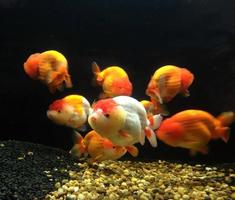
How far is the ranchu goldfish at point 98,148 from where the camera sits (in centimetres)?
399

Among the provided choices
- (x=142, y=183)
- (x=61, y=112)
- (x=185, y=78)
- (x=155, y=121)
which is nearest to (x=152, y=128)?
(x=155, y=121)

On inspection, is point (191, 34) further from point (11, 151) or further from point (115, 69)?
point (11, 151)

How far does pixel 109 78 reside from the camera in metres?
3.98

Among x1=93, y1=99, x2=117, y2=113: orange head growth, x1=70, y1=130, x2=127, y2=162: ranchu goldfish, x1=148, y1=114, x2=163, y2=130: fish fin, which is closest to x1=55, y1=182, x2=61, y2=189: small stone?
x1=70, y1=130, x2=127, y2=162: ranchu goldfish

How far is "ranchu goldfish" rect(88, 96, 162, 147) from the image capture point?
244 cm

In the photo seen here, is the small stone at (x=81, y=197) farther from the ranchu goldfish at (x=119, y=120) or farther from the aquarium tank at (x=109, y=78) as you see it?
the ranchu goldfish at (x=119, y=120)

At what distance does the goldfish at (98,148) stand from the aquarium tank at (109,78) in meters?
0.01

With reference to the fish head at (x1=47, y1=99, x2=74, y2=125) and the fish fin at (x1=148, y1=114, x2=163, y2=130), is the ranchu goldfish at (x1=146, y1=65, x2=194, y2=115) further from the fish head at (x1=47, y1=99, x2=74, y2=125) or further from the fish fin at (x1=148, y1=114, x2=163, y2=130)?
the fish head at (x1=47, y1=99, x2=74, y2=125)

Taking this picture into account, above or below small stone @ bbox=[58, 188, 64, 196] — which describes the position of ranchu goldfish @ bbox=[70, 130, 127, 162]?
above

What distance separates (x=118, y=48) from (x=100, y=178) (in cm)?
205

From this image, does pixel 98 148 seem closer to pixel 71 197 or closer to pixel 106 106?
pixel 71 197

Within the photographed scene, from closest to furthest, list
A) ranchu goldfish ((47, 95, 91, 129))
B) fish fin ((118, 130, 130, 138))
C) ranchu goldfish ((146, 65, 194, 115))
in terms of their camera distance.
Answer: fish fin ((118, 130, 130, 138)), ranchu goldfish ((146, 65, 194, 115)), ranchu goldfish ((47, 95, 91, 129))

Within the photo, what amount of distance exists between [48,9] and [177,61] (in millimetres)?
1978

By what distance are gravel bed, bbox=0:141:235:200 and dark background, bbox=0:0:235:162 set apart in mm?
702
